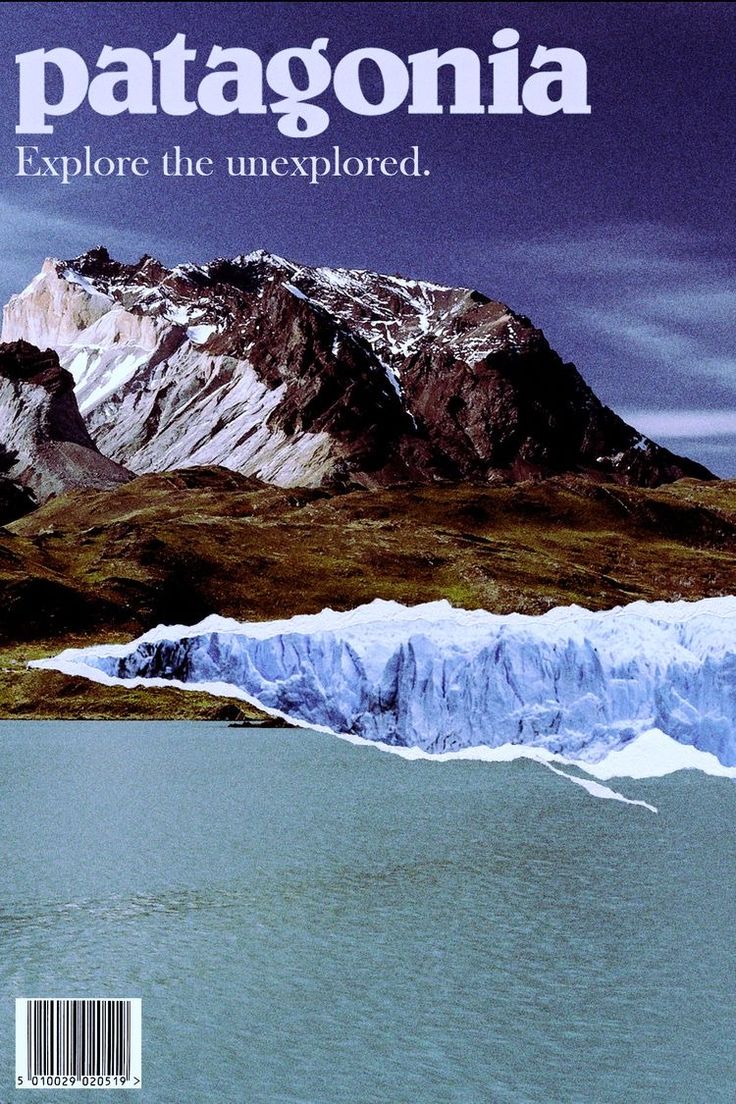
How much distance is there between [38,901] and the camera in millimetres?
27719

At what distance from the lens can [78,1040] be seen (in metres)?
14.9

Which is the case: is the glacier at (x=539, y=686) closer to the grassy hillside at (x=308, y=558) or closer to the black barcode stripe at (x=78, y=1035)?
the grassy hillside at (x=308, y=558)

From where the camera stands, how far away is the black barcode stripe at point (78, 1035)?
14.8m

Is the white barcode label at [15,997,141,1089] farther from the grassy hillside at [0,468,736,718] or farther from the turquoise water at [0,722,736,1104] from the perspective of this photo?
the grassy hillside at [0,468,736,718]

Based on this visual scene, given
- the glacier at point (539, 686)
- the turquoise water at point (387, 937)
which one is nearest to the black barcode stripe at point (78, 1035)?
the turquoise water at point (387, 937)

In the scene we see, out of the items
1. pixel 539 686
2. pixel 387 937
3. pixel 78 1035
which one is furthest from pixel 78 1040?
pixel 539 686

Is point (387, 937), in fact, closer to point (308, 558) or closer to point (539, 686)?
point (539, 686)

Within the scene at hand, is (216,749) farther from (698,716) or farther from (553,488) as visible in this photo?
(553,488)

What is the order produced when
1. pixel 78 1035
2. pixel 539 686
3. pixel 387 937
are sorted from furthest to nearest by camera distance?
pixel 539 686 < pixel 387 937 < pixel 78 1035

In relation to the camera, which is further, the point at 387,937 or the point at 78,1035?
the point at 387,937

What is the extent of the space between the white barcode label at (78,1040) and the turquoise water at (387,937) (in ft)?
5.86

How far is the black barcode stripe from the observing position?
584 inches

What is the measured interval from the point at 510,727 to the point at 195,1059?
36.4 meters

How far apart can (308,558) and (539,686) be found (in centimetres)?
8503
